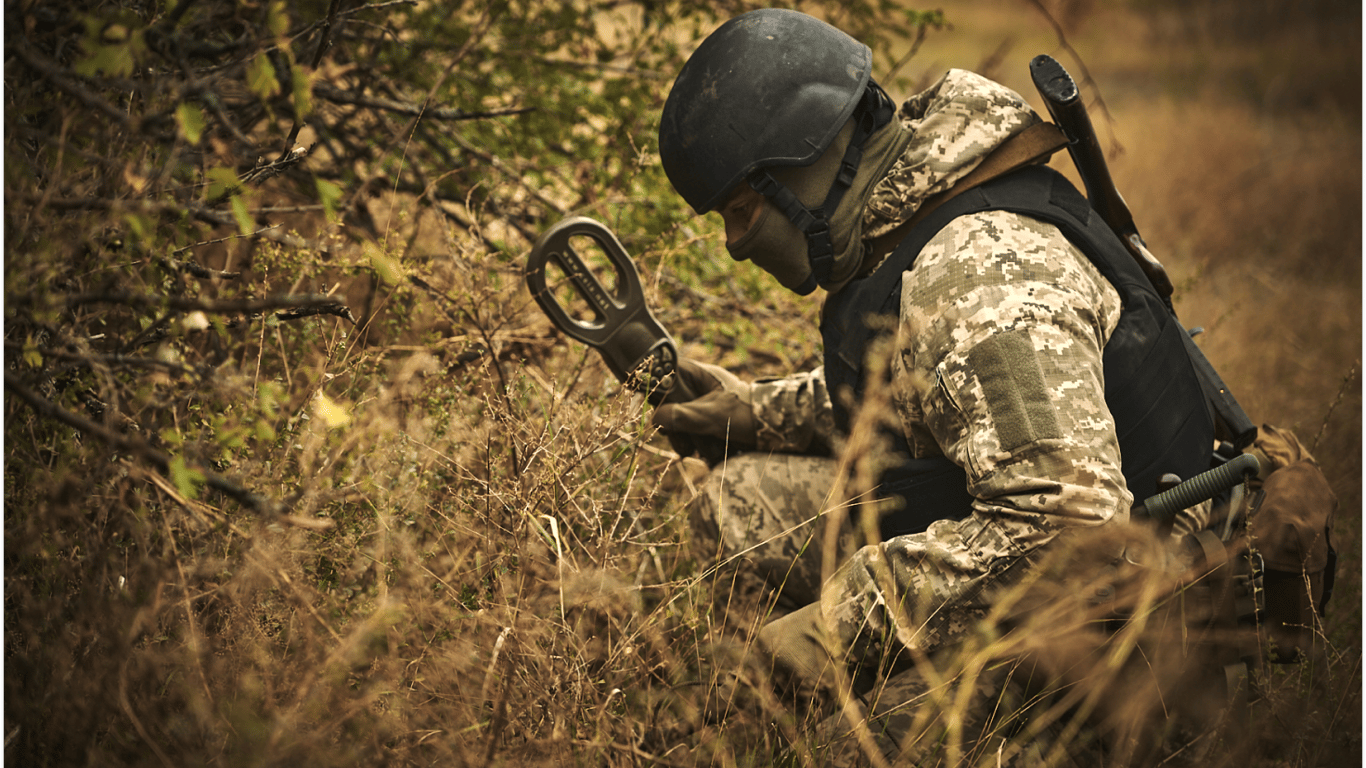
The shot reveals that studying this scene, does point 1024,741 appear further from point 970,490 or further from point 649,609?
point 649,609

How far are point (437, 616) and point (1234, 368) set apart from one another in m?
4.62

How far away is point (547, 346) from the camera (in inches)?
121

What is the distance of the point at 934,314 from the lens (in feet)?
6.37

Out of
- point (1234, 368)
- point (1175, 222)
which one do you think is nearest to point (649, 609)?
point (1234, 368)

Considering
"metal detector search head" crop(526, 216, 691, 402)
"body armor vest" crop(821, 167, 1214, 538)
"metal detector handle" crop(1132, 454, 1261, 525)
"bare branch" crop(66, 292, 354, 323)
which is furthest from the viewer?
"metal detector search head" crop(526, 216, 691, 402)

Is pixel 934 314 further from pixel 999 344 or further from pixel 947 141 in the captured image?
pixel 947 141

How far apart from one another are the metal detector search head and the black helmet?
17.2 inches

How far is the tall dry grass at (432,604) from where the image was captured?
58.2 inches

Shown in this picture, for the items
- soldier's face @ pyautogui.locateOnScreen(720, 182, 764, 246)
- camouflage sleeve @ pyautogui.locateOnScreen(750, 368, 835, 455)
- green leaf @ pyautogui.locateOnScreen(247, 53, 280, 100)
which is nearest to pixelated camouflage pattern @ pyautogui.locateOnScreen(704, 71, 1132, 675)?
soldier's face @ pyautogui.locateOnScreen(720, 182, 764, 246)

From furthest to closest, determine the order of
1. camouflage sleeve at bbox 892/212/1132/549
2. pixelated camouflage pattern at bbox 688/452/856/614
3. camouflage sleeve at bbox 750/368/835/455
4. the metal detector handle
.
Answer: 1. camouflage sleeve at bbox 750/368/835/455
2. pixelated camouflage pattern at bbox 688/452/856/614
3. the metal detector handle
4. camouflage sleeve at bbox 892/212/1132/549

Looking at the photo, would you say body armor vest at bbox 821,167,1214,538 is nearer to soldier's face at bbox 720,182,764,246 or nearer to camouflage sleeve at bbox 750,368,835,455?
soldier's face at bbox 720,182,764,246

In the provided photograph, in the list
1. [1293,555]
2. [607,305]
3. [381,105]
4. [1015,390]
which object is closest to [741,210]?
[607,305]

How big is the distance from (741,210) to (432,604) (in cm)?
139

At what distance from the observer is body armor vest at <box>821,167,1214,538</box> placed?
6.72ft
